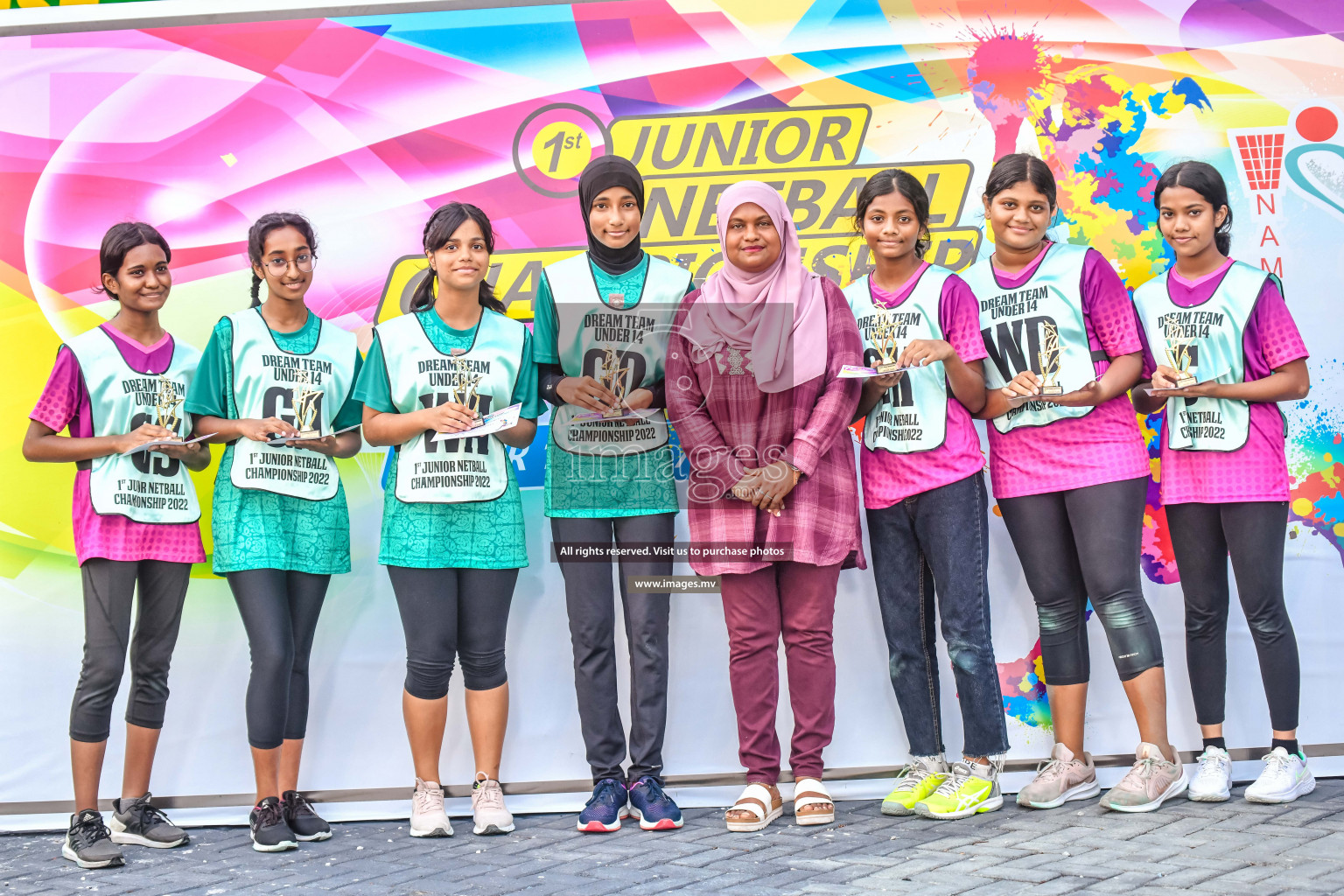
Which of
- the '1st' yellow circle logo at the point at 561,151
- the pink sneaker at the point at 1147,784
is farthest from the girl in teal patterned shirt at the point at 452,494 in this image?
the pink sneaker at the point at 1147,784

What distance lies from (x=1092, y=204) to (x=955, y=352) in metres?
1.00

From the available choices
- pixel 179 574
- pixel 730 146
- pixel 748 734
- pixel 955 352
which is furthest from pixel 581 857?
pixel 730 146

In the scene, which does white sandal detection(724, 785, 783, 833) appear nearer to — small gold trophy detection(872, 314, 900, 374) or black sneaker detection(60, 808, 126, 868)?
small gold trophy detection(872, 314, 900, 374)

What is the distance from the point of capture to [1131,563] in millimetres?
3488

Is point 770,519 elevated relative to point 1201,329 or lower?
lower

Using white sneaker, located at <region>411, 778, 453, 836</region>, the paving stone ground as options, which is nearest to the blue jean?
the paving stone ground

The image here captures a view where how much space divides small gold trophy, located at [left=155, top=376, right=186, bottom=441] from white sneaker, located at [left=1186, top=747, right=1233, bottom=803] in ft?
11.7

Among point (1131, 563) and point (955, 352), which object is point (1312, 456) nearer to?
point (1131, 563)

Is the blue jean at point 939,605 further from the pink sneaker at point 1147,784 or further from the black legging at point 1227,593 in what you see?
the black legging at point 1227,593

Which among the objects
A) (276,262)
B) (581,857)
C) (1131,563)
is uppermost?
(276,262)

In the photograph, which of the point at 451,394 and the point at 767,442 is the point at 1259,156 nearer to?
the point at 767,442

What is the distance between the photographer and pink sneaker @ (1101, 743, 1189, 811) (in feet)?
11.0

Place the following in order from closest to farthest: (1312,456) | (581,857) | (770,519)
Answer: (581,857)
(770,519)
(1312,456)

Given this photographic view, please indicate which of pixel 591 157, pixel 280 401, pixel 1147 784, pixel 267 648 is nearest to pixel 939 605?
pixel 1147 784
